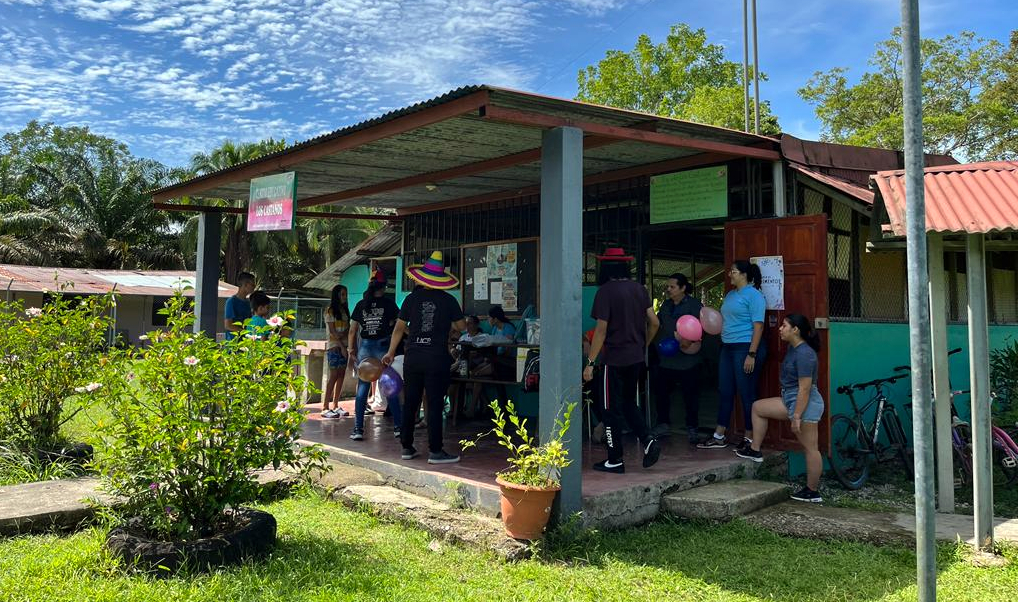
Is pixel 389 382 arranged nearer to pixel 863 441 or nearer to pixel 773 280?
pixel 773 280

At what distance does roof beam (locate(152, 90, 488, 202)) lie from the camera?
17.0 ft

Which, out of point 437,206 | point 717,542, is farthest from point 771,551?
point 437,206

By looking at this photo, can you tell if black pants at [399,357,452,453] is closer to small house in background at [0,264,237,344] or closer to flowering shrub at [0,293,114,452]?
flowering shrub at [0,293,114,452]

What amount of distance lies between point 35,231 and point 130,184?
3917 millimetres

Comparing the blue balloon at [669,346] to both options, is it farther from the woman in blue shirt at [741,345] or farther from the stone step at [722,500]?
the stone step at [722,500]

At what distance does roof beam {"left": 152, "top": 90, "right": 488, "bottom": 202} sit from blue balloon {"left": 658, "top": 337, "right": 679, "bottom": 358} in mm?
3459

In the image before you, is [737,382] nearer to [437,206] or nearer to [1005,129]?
[437,206]

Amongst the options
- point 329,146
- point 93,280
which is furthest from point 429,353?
point 93,280

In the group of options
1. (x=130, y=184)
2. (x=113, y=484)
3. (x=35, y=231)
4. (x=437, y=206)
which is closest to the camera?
(x=113, y=484)

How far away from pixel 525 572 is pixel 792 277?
404cm

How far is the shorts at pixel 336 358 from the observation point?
8.84 m

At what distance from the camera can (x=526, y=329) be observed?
8.65 meters

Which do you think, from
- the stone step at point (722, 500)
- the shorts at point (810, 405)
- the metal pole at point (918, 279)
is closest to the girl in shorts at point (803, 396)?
the shorts at point (810, 405)

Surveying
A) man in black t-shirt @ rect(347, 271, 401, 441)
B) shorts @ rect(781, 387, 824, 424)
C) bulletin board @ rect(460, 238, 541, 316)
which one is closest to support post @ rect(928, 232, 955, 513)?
shorts @ rect(781, 387, 824, 424)
